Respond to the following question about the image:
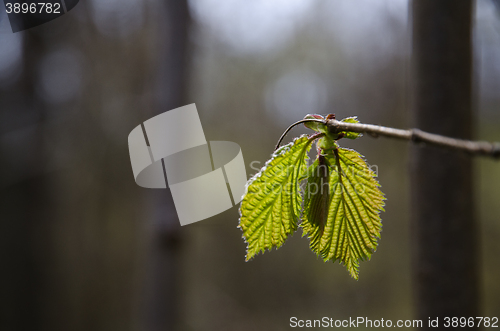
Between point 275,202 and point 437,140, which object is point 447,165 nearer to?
point 275,202

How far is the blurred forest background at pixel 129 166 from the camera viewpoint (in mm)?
4605

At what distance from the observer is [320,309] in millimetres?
6547

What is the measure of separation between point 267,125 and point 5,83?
4.50 m

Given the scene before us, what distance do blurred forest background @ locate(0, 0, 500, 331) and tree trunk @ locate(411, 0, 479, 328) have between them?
272 cm

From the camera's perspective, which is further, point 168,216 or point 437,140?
point 168,216

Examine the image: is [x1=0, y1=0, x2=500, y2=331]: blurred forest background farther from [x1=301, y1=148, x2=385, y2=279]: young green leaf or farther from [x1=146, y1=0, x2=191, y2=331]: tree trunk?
[x1=301, y1=148, x2=385, y2=279]: young green leaf

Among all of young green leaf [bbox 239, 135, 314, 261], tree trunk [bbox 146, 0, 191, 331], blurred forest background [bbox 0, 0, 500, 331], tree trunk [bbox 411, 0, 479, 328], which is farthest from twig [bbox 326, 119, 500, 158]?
blurred forest background [bbox 0, 0, 500, 331]

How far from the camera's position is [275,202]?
0.42m

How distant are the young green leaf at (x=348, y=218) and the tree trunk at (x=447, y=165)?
387mm

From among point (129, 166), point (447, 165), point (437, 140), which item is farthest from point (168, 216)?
point (129, 166)

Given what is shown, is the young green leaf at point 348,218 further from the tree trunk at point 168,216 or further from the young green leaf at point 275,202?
the tree trunk at point 168,216

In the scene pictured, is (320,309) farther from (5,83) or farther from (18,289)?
(5,83)

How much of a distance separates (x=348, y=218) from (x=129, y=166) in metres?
5.56

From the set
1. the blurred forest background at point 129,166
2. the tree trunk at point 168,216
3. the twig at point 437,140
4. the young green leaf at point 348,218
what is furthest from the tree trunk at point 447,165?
the blurred forest background at point 129,166
